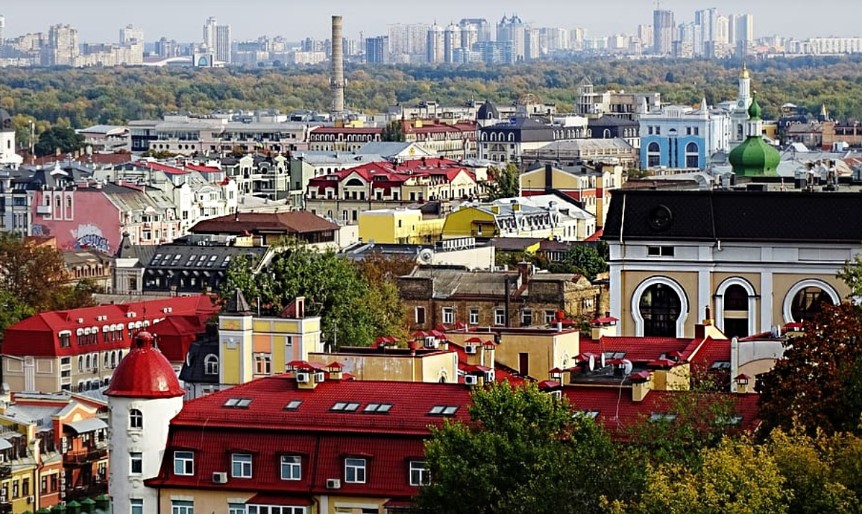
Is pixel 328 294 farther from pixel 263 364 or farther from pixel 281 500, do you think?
pixel 281 500

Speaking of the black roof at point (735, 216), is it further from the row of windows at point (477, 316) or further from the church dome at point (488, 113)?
the church dome at point (488, 113)

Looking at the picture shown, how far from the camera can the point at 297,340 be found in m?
45.0

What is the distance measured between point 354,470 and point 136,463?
2.57m

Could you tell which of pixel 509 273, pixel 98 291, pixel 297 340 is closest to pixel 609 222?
pixel 297 340

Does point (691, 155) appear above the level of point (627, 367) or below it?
above

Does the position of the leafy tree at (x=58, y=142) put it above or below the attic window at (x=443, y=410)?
above

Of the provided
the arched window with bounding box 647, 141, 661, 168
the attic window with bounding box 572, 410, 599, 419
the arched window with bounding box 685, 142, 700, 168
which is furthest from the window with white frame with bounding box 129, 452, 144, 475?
the arched window with bounding box 647, 141, 661, 168

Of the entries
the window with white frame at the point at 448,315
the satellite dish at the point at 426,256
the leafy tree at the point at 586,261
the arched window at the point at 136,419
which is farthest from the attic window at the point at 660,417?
the leafy tree at the point at 586,261

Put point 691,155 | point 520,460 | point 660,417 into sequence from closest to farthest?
point 520,460 < point 660,417 < point 691,155

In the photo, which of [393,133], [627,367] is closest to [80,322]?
[627,367]

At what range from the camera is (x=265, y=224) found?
84.1 m

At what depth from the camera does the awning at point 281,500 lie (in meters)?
33.0

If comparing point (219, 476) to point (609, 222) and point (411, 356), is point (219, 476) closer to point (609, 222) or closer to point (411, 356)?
point (411, 356)

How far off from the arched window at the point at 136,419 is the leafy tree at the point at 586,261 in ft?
113
